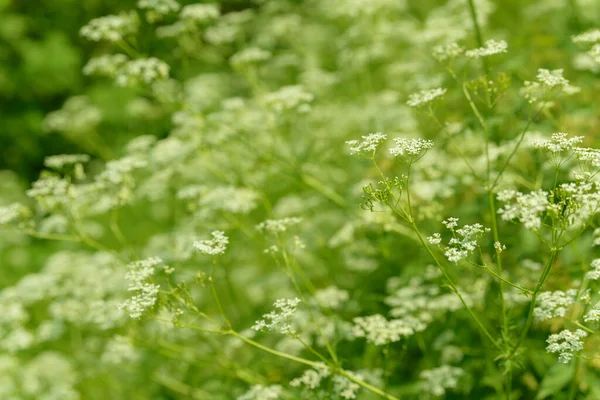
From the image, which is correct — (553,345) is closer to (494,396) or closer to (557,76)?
(494,396)

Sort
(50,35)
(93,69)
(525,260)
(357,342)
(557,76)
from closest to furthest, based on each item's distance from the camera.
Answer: (557,76) → (525,260) → (357,342) → (93,69) → (50,35)

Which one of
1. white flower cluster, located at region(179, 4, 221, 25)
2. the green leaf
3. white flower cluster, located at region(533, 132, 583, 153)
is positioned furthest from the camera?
white flower cluster, located at region(179, 4, 221, 25)

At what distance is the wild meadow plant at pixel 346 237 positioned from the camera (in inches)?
142

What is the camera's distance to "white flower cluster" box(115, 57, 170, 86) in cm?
522

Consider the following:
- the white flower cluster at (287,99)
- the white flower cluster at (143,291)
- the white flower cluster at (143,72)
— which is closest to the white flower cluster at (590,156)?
the white flower cluster at (143,291)

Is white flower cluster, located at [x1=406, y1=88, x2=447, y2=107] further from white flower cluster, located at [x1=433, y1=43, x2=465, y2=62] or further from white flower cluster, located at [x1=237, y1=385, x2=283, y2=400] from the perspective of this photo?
white flower cluster, located at [x1=237, y1=385, x2=283, y2=400]

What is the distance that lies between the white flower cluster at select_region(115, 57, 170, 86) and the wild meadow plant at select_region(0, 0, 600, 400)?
37mm

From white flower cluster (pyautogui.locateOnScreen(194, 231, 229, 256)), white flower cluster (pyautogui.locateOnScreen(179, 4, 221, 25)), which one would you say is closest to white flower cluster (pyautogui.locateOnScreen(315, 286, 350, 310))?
white flower cluster (pyautogui.locateOnScreen(194, 231, 229, 256))

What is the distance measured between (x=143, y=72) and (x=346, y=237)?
2.57 meters

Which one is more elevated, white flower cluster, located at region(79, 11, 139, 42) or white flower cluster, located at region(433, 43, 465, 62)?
white flower cluster, located at region(79, 11, 139, 42)

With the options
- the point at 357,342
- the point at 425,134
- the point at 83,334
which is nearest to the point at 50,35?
the point at 83,334

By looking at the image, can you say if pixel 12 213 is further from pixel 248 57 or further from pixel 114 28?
pixel 248 57

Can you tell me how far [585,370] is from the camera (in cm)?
421

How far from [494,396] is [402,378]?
1057mm
